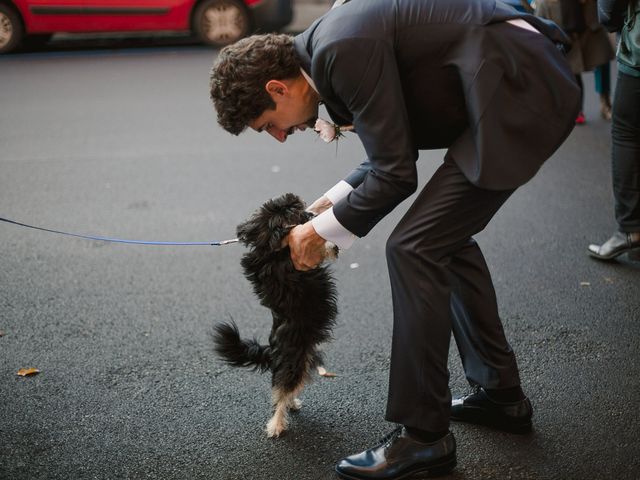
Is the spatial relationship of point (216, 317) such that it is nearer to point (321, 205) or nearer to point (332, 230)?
point (321, 205)

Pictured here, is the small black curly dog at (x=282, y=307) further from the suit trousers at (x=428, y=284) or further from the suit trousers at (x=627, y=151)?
the suit trousers at (x=627, y=151)

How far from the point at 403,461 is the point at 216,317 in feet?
5.13

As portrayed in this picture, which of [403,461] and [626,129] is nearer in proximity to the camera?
[403,461]

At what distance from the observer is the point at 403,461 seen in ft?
8.55

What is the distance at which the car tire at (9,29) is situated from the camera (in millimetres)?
9414

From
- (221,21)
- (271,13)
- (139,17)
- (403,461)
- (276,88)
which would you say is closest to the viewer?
(276,88)

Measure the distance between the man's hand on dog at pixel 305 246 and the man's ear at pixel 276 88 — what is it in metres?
0.45

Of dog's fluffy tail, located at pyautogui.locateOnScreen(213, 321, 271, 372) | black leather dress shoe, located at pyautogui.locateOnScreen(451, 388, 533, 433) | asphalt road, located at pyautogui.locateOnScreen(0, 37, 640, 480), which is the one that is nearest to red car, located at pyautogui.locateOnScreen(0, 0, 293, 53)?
asphalt road, located at pyautogui.locateOnScreen(0, 37, 640, 480)

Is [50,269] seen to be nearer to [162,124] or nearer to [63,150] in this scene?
[63,150]

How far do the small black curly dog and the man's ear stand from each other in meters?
0.40

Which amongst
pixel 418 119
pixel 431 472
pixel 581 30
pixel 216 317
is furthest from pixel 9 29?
pixel 431 472

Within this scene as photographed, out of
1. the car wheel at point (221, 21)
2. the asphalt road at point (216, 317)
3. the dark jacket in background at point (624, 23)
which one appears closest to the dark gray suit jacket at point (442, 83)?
the asphalt road at point (216, 317)

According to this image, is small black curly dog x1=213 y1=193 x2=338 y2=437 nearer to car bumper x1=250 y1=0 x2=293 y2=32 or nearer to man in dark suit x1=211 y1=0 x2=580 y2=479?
man in dark suit x1=211 y1=0 x2=580 y2=479

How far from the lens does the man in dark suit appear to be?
2.29 m
